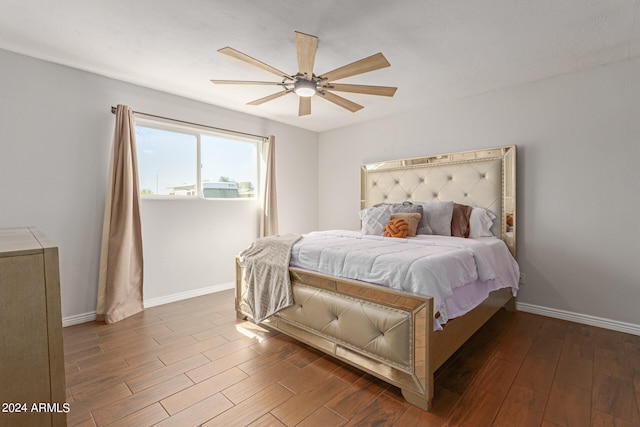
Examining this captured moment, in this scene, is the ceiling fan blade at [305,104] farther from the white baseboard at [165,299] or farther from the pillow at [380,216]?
the white baseboard at [165,299]

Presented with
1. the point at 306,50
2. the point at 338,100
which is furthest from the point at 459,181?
the point at 306,50

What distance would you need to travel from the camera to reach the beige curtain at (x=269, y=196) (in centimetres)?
397

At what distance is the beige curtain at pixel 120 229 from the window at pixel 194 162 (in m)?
0.29

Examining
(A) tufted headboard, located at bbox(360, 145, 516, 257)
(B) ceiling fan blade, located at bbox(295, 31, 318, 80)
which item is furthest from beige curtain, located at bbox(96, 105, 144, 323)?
(A) tufted headboard, located at bbox(360, 145, 516, 257)

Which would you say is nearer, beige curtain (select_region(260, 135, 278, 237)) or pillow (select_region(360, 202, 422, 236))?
pillow (select_region(360, 202, 422, 236))

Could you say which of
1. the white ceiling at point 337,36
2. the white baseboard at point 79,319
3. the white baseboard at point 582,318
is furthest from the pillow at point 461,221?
the white baseboard at point 79,319

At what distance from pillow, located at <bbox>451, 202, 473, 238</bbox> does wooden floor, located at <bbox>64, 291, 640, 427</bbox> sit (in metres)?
0.94

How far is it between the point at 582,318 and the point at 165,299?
4.09 meters

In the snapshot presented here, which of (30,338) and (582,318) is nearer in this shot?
(30,338)

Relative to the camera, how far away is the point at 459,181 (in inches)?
128

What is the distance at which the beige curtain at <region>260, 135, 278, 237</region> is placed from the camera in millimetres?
3967

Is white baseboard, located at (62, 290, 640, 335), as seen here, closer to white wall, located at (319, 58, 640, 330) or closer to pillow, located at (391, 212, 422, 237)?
white wall, located at (319, 58, 640, 330)

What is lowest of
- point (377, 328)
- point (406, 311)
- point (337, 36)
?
point (377, 328)

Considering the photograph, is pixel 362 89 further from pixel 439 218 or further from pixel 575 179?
pixel 575 179
